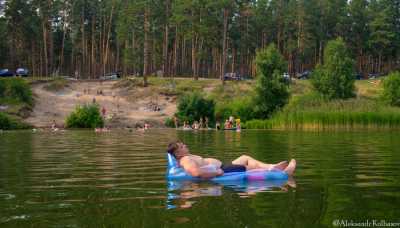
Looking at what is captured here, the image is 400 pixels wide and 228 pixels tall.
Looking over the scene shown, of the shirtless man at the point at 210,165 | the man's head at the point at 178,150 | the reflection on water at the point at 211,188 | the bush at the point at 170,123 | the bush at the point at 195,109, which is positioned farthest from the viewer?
the bush at the point at 170,123

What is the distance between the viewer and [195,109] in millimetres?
58000

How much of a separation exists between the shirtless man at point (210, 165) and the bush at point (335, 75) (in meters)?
50.2

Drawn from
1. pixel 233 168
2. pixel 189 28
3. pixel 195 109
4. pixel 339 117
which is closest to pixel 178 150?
pixel 233 168

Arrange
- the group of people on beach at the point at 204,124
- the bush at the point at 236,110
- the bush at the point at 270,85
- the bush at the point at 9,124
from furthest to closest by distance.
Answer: the bush at the point at 236,110 < the bush at the point at 270,85 < the bush at the point at 9,124 < the group of people on beach at the point at 204,124

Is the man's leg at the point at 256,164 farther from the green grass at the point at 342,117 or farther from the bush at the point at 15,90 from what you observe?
the bush at the point at 15,90

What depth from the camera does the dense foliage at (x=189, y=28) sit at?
81.7 meters

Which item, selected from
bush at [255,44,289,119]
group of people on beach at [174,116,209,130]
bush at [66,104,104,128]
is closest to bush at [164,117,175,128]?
group of people on beach at [174,116,209,130]

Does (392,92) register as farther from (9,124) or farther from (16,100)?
(16,100)

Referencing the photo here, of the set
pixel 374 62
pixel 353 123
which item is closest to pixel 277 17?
pixel 374 62

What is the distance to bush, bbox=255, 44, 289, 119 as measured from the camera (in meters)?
58.3

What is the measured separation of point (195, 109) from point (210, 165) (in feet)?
151

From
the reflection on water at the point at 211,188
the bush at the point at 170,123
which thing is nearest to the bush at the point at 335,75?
the bush at the point at 170,123

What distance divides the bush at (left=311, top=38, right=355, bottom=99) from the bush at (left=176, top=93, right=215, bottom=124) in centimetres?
1275

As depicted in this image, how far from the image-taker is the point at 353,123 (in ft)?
139
